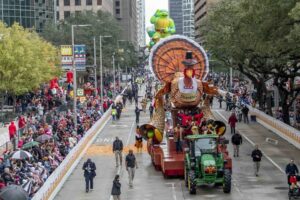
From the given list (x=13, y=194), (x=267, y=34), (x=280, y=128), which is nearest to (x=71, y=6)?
(x=280, y=128)

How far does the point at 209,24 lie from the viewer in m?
57.3

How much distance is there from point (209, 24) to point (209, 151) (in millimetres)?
35599

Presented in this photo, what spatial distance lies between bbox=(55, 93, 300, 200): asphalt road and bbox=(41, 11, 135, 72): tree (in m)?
50.9

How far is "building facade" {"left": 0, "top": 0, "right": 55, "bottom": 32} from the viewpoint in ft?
297

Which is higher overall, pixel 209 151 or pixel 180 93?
pixel 180 93

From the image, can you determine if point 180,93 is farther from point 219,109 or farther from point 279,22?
point 219,109

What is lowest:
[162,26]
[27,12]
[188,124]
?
[188,124]

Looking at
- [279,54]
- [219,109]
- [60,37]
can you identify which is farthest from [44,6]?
[279,54]

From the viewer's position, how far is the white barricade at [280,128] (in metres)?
35.5

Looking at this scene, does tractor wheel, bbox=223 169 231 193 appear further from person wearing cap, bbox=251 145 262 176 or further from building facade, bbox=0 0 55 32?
building facade, bbox=0 0 55 32

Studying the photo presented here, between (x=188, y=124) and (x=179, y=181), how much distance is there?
2.44 metres

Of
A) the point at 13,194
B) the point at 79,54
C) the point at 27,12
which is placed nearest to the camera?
the point at 13,194

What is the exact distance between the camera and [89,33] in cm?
8838

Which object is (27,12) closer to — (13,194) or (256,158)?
(256,158)
